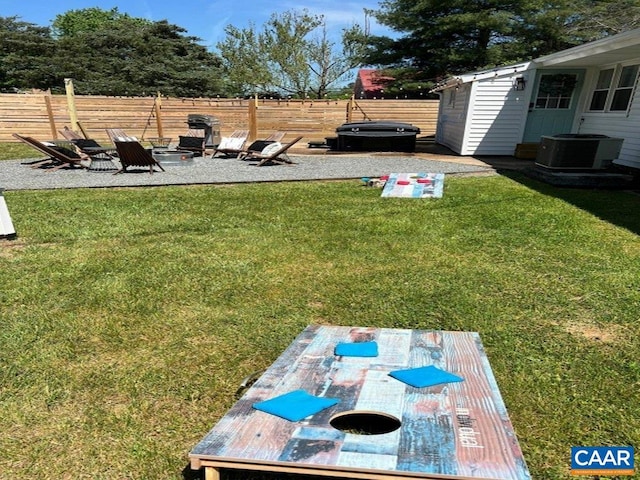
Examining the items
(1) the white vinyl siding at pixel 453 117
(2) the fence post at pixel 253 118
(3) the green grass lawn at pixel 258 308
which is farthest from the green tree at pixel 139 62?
(3) the green grass lawn at pixel 258 308

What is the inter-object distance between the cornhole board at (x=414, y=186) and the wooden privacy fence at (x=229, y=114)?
956 centimetres

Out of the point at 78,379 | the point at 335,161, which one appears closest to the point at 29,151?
the point at 335,161

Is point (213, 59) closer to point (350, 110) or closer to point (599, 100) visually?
point (350, 110)

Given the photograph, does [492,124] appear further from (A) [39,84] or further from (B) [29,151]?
(A) [39,84]

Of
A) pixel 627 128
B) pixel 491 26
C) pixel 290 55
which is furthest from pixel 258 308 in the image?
pixel 290 55

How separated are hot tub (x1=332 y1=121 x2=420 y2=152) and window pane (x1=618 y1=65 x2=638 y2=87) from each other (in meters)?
5.66

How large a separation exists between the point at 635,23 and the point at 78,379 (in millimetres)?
21280

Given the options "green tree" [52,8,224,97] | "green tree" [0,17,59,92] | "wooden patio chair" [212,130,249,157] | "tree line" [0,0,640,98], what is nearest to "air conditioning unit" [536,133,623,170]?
"wooden patio chair" [212,130,249,157]

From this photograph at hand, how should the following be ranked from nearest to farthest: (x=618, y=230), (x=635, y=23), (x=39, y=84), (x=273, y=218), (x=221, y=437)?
1. (x=221, y=437)
2. (x=618, y=230)
3. (x=273, y=218)
4. (x=635, y=23)
5. (x=39, y=84)

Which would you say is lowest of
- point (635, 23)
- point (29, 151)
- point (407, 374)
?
point (29, 151)

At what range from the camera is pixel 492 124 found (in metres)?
12.4

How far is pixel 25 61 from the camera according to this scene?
2944 cm

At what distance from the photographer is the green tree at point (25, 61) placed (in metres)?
29.3

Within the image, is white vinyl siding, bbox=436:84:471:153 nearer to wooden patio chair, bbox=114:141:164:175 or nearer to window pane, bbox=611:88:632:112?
window pane, bbox=611:88:632:112
